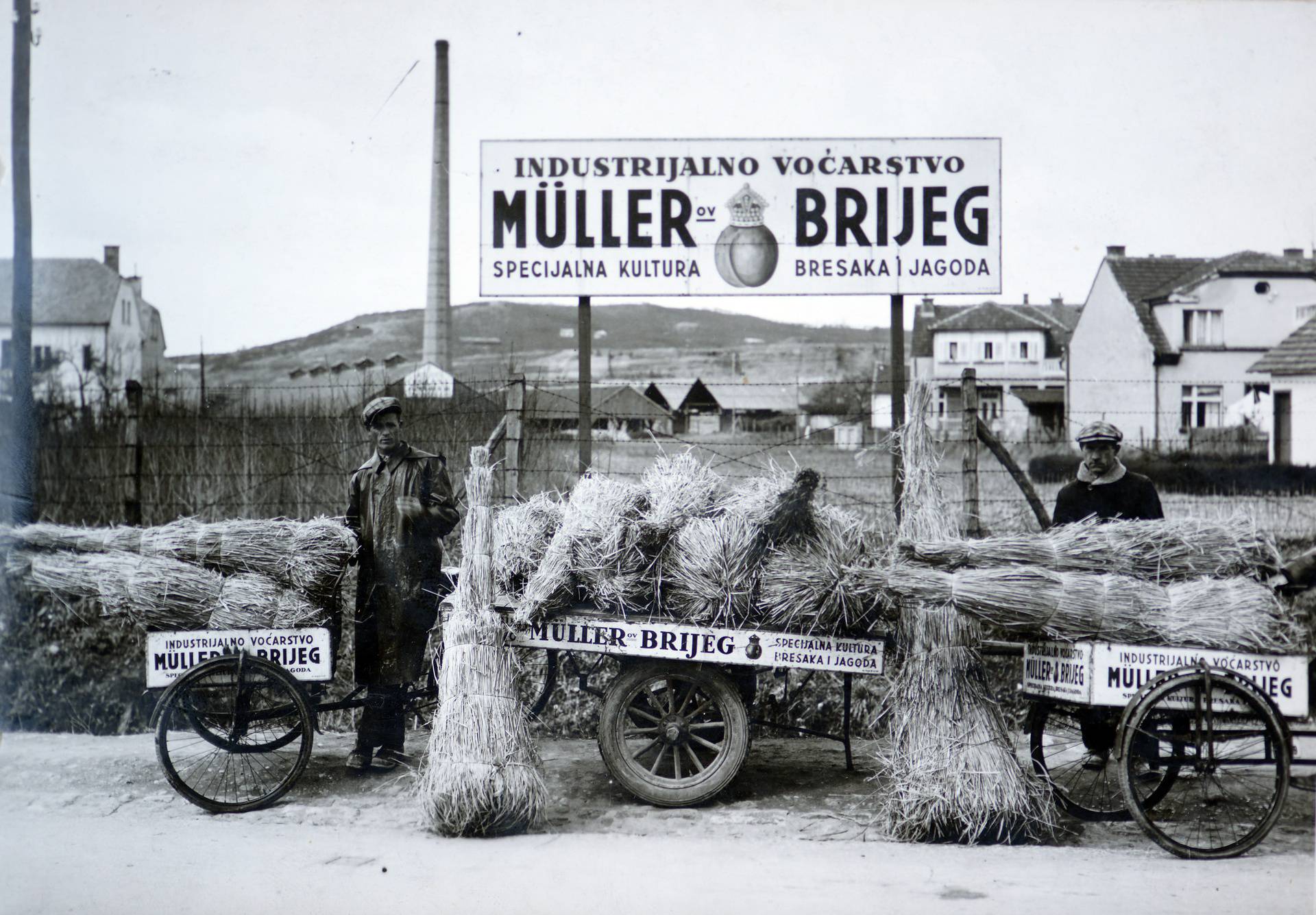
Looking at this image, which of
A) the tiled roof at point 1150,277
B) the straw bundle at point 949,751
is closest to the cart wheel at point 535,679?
the straw bundle at point 949,751

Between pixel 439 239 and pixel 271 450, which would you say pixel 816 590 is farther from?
pixel 271 450

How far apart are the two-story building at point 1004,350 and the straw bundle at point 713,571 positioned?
20.6 meters

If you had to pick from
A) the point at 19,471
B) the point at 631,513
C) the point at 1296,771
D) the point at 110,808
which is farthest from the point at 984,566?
the point at 19,471

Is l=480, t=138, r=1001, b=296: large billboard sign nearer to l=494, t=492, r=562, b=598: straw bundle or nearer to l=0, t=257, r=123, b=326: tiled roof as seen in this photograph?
l=494, t=492, r=562, b=598: straw bundle

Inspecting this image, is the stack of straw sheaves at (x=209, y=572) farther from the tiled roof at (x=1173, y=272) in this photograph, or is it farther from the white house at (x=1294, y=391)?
the white house at (x=1294, y=391)

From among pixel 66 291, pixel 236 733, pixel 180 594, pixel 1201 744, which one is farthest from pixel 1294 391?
pixel 66 291

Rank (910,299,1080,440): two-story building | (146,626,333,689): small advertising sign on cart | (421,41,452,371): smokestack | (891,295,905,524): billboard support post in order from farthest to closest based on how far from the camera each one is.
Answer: (910,299,1080,440): two-story building → (891,295,905,524): billboard support post → (421,41,452,371): smokestack → (146,626,333,689): small advertising sign on cart

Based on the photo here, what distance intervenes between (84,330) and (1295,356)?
9794 millimetres

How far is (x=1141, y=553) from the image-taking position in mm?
5184

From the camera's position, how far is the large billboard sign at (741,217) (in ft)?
24.2

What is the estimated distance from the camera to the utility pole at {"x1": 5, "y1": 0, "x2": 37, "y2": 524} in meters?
6.81

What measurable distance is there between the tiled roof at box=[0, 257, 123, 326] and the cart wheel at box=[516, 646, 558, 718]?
4.24 meters

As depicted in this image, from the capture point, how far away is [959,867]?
4730 mm

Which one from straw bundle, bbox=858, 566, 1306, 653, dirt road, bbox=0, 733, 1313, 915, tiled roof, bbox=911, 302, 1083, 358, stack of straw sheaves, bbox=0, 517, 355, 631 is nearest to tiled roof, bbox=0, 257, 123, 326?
stack of straw sheaves, bbox=0, 517, 355, 631
